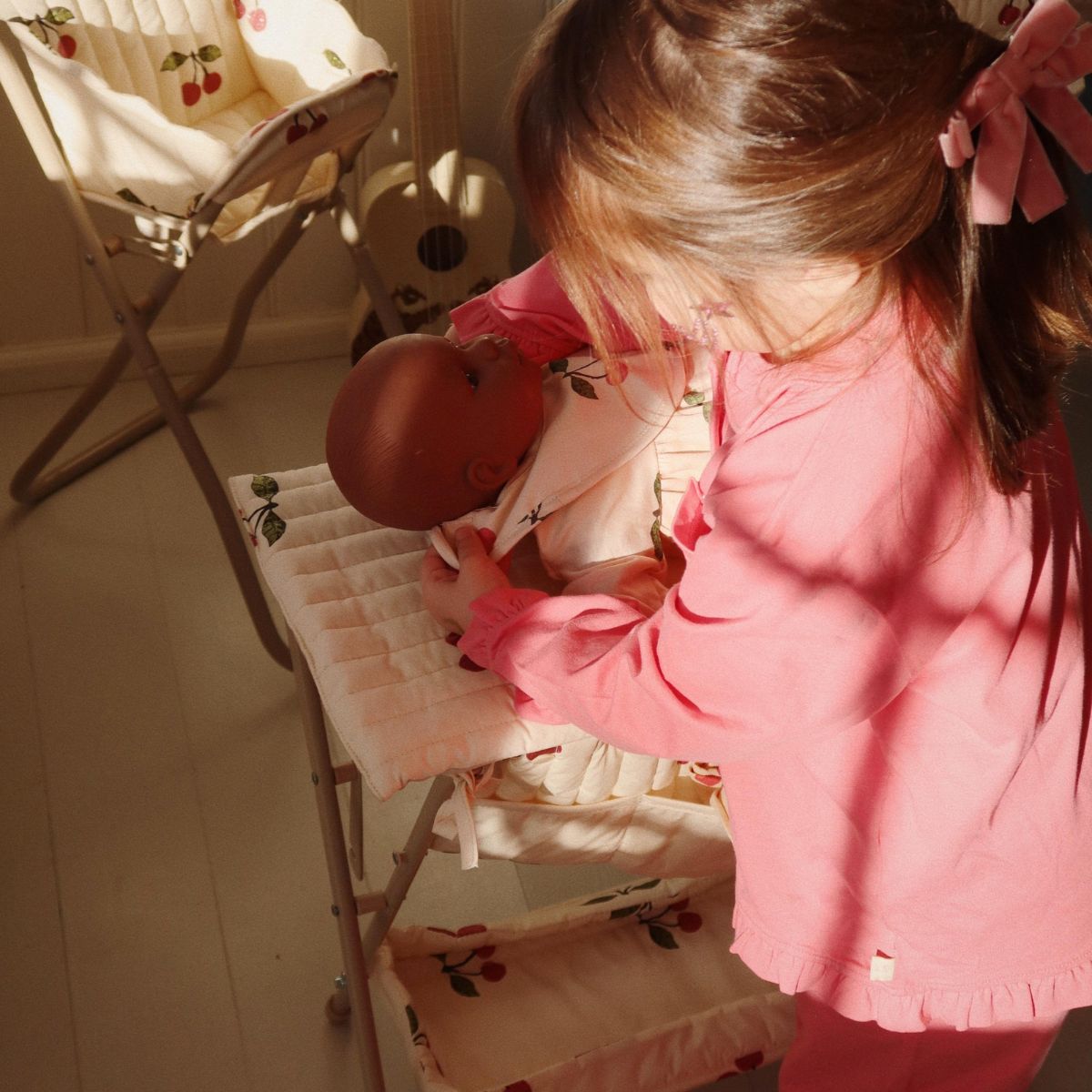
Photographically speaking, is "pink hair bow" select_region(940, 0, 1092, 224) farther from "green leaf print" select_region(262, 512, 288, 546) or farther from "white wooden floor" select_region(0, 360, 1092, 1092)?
"white wooden floor" select_region(0, 360, 1092, 1092)

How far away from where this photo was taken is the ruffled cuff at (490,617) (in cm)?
104

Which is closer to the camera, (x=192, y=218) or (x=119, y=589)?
(x=192, y=218)

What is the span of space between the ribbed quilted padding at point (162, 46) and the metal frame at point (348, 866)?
3.27 ft

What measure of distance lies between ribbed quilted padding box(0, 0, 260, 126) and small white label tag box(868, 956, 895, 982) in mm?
1461

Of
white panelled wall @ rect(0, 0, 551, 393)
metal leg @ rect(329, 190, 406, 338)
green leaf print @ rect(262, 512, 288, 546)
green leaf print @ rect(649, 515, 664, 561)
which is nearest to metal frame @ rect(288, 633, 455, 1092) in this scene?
green leaf print @ rect(262, 512, 288, 546)

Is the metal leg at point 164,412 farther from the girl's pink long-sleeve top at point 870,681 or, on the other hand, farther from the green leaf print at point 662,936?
the girl's pink long-sleeve top at point 870,681

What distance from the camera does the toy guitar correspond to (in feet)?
7.23

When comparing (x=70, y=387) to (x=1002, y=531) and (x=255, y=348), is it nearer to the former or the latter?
(x=255, y=348)

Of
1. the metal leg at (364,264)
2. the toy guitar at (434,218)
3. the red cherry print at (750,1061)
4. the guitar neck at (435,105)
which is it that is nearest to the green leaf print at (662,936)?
the red cherry print at (750,1061)

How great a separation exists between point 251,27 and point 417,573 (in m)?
1.10

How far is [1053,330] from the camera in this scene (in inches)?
33.1

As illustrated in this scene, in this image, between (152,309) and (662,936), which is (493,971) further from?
(152,309)

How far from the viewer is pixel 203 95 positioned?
1.92 metres

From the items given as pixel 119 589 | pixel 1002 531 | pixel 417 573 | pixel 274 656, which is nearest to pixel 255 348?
pixel 119 589
